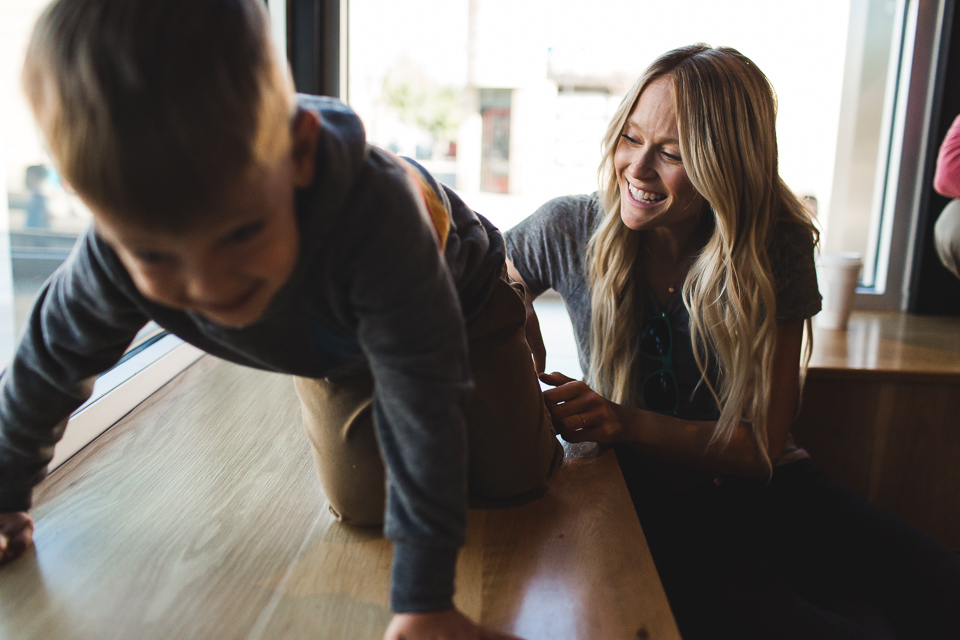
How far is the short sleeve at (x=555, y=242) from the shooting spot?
1239 mm

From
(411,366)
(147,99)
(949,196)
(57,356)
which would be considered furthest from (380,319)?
(949,196)

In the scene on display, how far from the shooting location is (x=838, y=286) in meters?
1.71

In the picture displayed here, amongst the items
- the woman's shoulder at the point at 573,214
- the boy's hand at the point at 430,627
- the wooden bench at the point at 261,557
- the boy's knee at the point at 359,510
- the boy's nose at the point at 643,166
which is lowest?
the wooden bench at the point at 261,557

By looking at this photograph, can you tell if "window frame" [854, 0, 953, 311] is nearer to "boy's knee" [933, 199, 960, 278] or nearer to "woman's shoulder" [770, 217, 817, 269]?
"boy's knee" [933, 199, 960, 278]

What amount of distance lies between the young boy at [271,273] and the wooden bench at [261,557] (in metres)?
0.07

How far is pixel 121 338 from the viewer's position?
2.25ft

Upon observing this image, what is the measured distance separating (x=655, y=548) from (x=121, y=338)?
0.84 metres

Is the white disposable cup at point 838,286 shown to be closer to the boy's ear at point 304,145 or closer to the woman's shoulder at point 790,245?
the woman's shoulder at point 790,245

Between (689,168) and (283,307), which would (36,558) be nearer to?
(283,307)

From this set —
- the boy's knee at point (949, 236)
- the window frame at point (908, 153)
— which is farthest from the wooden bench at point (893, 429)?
the window frame at point (908, 153)

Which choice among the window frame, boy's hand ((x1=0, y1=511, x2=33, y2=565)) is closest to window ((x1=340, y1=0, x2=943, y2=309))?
the window frame

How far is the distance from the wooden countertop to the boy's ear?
1207 millimetres

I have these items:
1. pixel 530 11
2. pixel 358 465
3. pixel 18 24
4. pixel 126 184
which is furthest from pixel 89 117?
pixel 530 11

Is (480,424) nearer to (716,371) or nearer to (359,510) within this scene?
(359,510)
